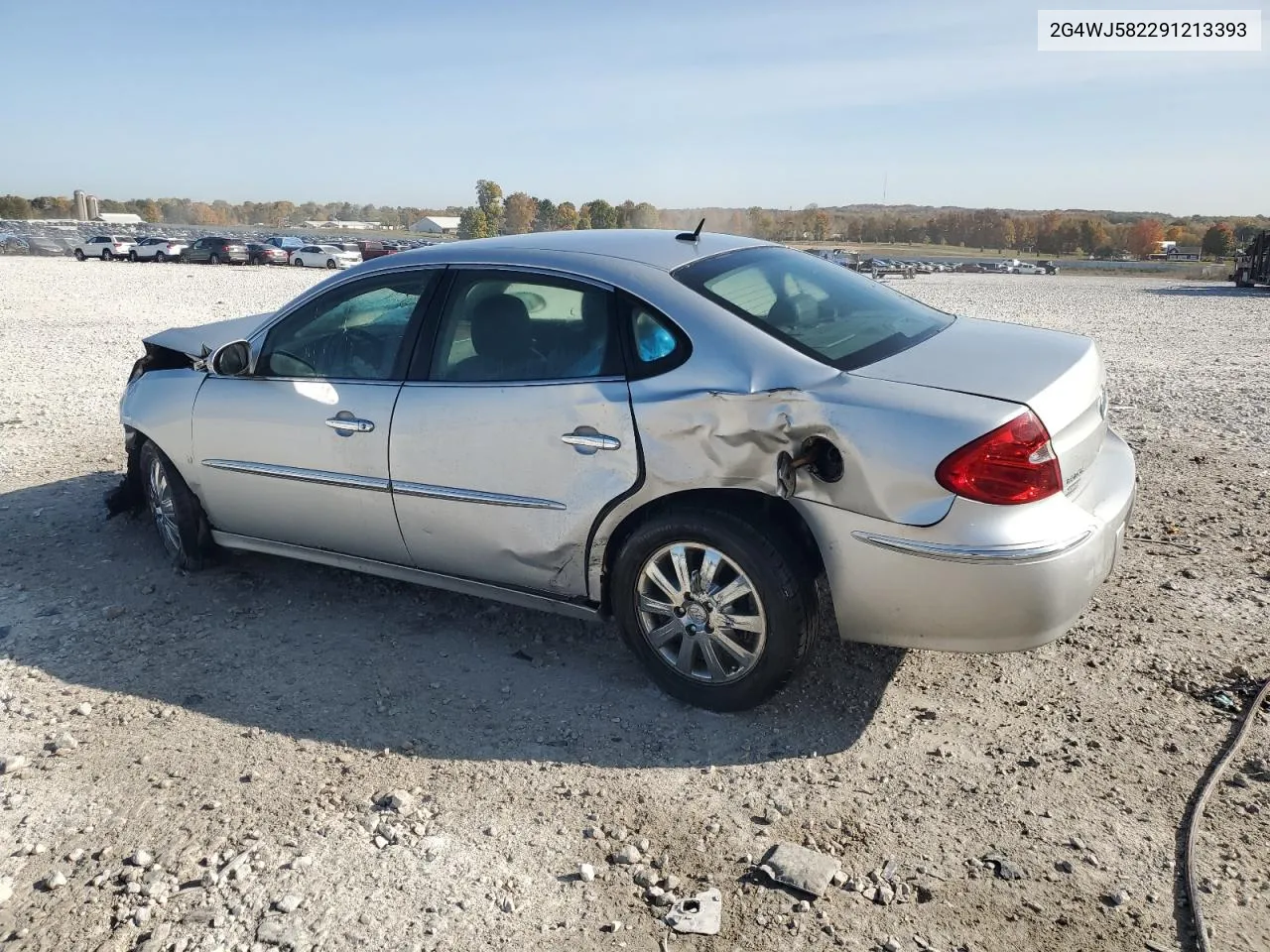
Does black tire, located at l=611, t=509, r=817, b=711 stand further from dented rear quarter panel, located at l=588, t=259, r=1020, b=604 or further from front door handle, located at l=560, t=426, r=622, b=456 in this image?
front door handle, located at l=560, t=426, r=622, b=456

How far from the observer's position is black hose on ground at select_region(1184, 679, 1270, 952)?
2.59 meters

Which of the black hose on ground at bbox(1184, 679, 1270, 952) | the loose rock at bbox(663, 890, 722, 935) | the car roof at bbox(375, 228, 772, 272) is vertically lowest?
the loose rock at bbox(663, 890, 722, 935)

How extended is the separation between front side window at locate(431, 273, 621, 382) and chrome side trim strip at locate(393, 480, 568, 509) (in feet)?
1.47

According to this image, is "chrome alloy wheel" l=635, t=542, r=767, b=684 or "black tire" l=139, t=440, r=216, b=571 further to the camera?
"black tire" l=139, t=440, r=216, b=571

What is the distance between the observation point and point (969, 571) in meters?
3.18

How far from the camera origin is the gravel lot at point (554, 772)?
2721 millimetres

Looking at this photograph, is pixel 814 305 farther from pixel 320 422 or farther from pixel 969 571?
pixel 320 422

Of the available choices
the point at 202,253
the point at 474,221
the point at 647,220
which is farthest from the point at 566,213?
the point at 647,220

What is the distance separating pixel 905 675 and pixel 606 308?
1.86 meters

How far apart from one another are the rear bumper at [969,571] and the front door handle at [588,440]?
715 mm

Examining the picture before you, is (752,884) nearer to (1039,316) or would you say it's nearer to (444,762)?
(444,762)

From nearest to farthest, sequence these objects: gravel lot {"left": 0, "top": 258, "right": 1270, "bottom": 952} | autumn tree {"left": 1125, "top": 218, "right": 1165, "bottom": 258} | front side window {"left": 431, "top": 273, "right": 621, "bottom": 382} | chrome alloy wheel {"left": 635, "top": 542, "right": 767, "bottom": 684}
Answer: gravel lot {"left": 0, "top": 258, "right": 1270, "bottom": 952}, chrome alloy wheel {"left": 635, "top": 542, "right": 767, "bottom": 684}, front side window {"left": 431, "top": 273, "right": 621, "bottom": 382}, autumn tree {"left": 1125, "top": 218, "right": 1165, "bottom": 258}

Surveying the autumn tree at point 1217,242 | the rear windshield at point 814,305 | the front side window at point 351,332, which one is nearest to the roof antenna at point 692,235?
the rear windshield at point 814,305

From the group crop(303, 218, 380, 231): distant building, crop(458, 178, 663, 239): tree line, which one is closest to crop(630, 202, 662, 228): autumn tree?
crop(458, 178, 663, 239): tree line
